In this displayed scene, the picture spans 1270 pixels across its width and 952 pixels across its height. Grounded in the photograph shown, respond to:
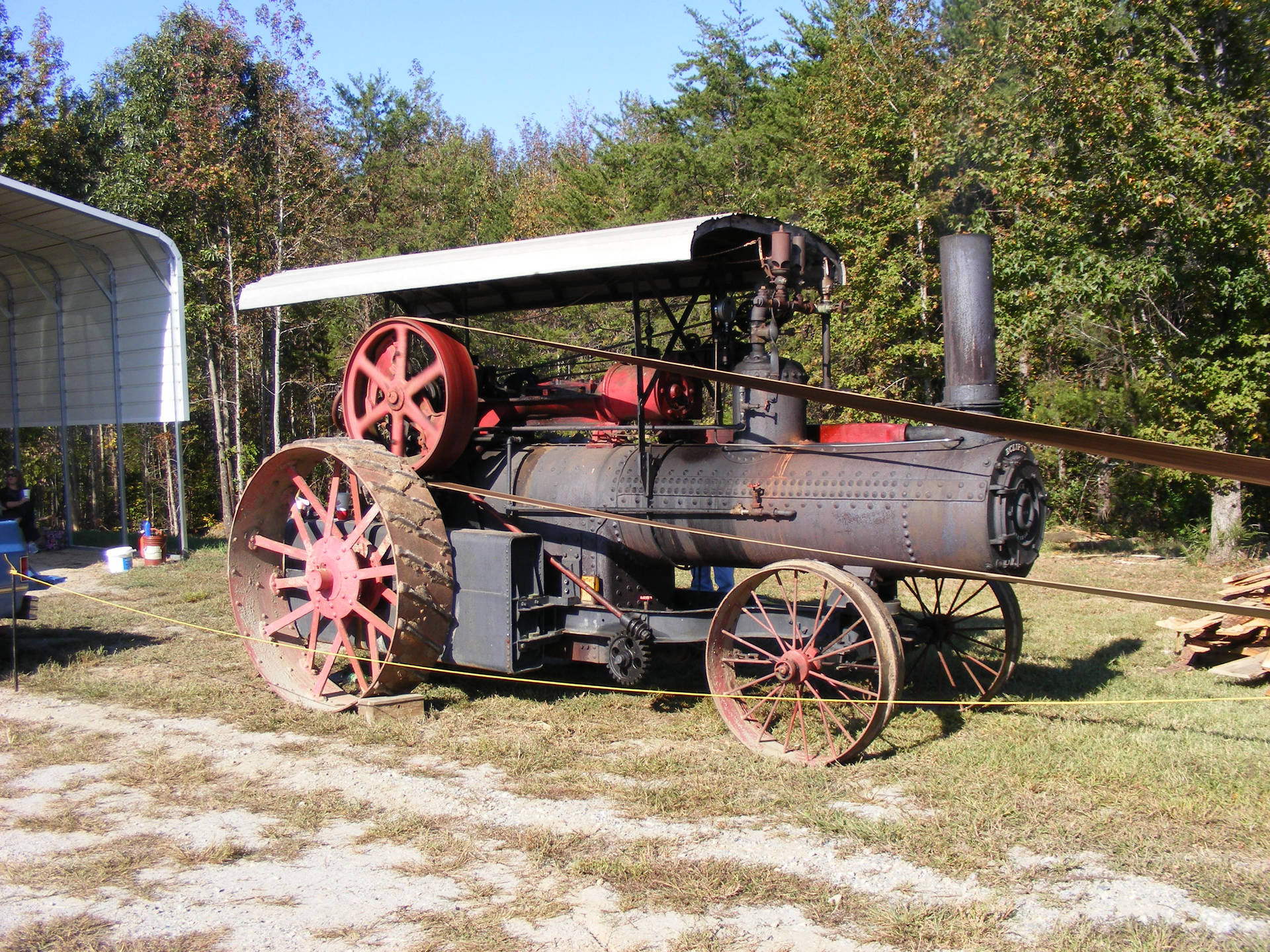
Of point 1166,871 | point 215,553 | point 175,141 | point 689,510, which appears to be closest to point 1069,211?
point 689,510

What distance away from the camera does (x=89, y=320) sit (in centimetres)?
1630

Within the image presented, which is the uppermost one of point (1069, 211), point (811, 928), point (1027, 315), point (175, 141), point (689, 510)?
point (175, 141)

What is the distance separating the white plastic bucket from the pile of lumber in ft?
41.1

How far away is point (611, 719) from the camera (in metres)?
6.30

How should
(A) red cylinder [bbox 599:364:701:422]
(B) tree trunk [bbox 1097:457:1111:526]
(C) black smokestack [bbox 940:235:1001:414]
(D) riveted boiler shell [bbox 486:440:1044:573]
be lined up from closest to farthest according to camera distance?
(D) riveted boiler shell [bbox 486:440:1044:573]
(C) black smokestack [bbox 940:235:1001:414]
(A) red cylinder [bbox 599:364:701:422]
(B) tree trunk [bbox 1097:457:1111:526]

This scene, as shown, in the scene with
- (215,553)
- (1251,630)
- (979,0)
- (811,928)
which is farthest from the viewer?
(979,0)

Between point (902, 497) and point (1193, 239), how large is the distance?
9024mm

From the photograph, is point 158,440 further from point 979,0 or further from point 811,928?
point 811,928

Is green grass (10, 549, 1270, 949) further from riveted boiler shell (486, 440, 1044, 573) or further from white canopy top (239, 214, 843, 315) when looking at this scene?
white canopy top (239, 214, 843, 315)

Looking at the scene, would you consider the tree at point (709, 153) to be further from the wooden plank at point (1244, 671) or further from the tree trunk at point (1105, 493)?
the wooden plank at point (1244, 671)

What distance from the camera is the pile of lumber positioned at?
23.5 feet

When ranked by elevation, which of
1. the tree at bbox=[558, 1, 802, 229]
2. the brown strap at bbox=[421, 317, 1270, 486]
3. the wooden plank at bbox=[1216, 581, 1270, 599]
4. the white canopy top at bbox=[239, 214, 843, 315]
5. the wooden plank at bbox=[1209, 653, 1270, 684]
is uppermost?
the tree at bbox=[558, 1, 802, 229]

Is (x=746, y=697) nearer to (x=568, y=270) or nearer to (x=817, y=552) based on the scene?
(x=817, y=552)

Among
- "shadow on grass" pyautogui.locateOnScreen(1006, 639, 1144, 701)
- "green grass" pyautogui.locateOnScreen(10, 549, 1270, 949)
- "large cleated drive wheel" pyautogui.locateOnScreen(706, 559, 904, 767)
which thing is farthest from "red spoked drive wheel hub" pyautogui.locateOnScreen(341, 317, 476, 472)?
"shadow on grass" pyautogui.locateOnScreen(1006, 639, 1144, 701)
